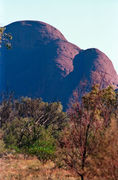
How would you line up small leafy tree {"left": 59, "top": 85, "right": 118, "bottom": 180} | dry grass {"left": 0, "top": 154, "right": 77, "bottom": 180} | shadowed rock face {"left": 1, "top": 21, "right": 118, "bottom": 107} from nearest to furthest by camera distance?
small leafy tree {"left": 59, "top": 85, "right": 118, "bottom": 180}, dry grass {"left": 0, "top": 154, "right": 77, "bottom": 180}, shadowed rock face {"left": 1, "top": 21, "right": 118, "bottom": 107}

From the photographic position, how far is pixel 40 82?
4673 inches

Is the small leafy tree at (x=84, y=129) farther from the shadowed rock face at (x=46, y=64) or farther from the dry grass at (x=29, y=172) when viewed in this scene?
the shadowed rock face at (x=46, y=64)

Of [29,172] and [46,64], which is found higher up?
[29,172]

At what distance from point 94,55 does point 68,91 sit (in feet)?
81.3

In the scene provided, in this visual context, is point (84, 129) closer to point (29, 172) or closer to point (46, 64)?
point (29, 172)

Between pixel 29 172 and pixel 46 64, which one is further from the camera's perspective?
pixel 46 64

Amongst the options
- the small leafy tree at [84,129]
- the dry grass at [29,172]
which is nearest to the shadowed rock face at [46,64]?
the dry grass at [29,172]

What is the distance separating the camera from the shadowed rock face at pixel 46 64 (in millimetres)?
108625

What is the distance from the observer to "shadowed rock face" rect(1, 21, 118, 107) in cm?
10862

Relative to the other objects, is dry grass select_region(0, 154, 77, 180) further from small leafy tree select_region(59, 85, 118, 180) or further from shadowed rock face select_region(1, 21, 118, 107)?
shadowed rock face select_region(1, 21, 118, 107)

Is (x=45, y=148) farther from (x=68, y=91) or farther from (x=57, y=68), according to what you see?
(x=57, y=68)

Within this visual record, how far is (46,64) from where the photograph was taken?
4727 inches

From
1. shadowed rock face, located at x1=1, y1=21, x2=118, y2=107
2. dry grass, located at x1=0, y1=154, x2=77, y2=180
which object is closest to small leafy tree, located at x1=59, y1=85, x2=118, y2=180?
dry grass, located at x1=0, y1=154, x2=77, y2=180

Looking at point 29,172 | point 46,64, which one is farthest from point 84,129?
point 46,64
